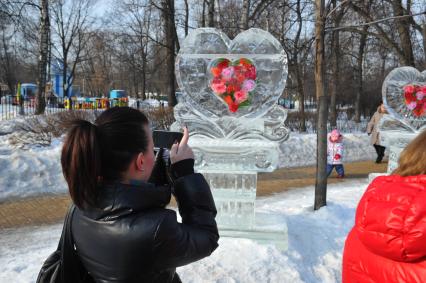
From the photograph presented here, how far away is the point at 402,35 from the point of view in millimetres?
15023

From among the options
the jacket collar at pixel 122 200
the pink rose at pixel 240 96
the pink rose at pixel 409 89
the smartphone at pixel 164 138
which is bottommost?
the jacket collar at pixel 122 200

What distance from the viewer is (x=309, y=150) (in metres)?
12.7

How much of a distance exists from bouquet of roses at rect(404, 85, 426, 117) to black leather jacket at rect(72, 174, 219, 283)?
6.92 meters

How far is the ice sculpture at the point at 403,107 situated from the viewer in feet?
24.3

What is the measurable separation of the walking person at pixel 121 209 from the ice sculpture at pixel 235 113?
303 cm

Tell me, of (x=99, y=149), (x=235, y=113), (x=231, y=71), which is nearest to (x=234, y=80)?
(x=231, y=71)

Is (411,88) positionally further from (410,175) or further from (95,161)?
(95,161)

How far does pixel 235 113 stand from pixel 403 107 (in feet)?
13.8

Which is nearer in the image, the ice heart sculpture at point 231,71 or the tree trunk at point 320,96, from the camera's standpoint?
the ice heart sculpture at point 231,71

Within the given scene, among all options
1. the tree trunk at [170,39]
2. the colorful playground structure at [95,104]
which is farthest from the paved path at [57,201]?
the colorful playground structure at [95,104]

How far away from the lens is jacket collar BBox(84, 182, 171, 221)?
1.49 metres

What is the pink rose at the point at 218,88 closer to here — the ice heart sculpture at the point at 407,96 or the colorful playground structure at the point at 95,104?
the ice heart sculpture at the point at 407,96

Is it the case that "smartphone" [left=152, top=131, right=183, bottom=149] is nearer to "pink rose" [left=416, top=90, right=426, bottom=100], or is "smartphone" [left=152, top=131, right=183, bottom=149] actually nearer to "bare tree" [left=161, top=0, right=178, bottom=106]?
"pink rose" [left=416, top=90, right=426, bottom=100]

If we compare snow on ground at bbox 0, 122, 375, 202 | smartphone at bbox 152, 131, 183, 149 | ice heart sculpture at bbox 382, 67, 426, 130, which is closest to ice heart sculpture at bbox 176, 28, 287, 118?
smartphone at bbox 152, 131, 183, 149
